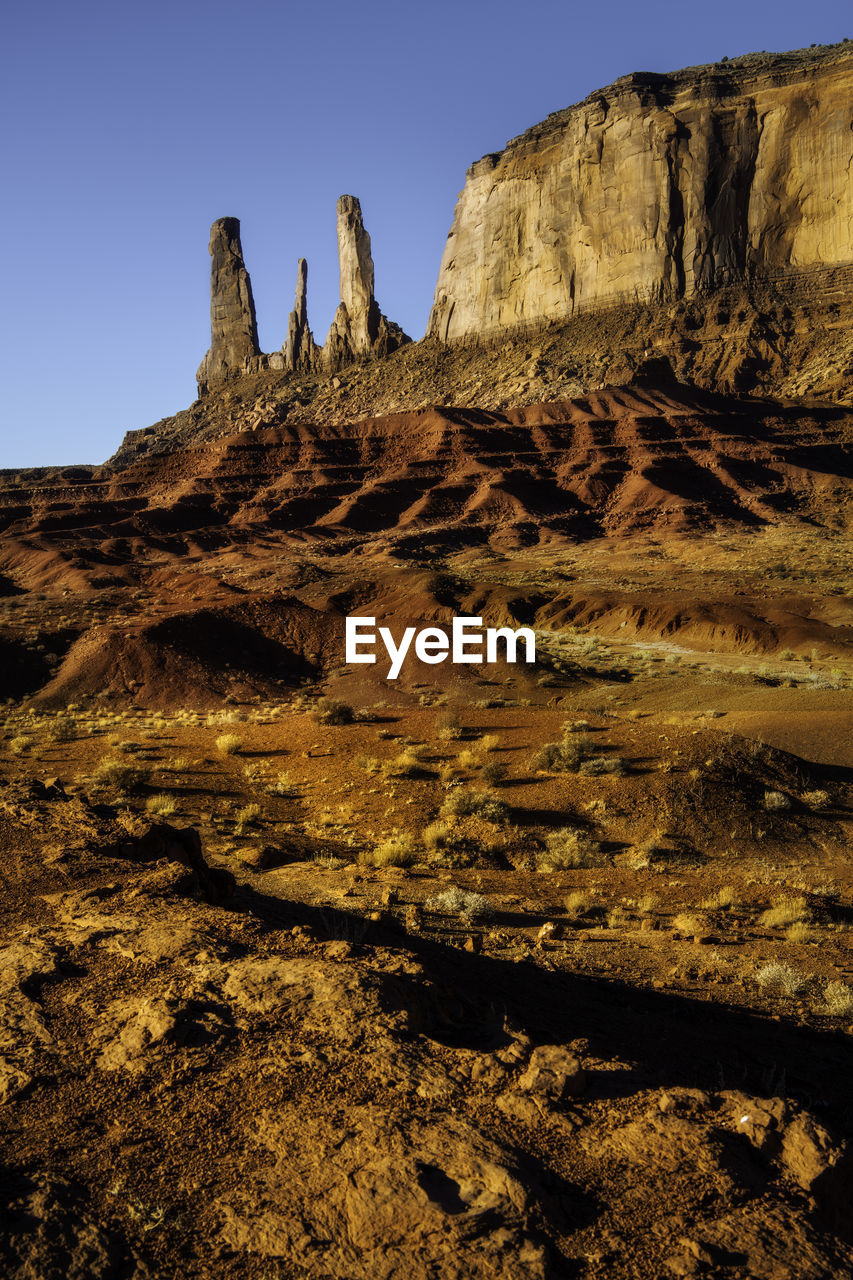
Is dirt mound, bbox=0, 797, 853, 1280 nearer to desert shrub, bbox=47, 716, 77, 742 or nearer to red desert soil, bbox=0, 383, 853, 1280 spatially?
red desert soil, bbox=0, 383, 853, 1280

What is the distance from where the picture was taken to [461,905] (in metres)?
11.7

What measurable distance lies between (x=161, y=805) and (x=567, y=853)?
8136 mm

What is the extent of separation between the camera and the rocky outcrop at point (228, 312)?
137500 mm

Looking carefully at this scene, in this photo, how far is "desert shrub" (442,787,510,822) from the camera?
16.5m

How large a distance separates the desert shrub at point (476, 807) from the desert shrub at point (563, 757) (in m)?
2.41

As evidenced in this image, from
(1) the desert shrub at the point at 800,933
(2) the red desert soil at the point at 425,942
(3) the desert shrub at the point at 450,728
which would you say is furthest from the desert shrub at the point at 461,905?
(3) the desert shrub at the point at 450,728

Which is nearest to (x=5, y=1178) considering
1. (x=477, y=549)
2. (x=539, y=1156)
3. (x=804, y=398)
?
(x=539, y=1156)

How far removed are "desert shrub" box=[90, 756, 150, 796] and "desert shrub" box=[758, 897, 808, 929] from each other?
12.9 metres

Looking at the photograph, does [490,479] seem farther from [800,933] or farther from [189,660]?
[800,933]

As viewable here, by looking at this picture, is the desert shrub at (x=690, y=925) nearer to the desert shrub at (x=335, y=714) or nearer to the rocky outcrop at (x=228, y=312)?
the desert shrub at (x=335, y=714)

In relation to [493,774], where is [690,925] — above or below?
below

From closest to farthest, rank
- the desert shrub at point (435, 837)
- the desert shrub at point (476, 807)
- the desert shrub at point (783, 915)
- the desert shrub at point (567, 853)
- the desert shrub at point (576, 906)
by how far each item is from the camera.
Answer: the desert shrub at point (783, 915)
the desert shrub at point (576, 906)
the desert shrub at point (567, 853)
the desert shrub at point (435, 837)
the desert shrub at point (476, 807)

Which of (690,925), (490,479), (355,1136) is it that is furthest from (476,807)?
(490,479)

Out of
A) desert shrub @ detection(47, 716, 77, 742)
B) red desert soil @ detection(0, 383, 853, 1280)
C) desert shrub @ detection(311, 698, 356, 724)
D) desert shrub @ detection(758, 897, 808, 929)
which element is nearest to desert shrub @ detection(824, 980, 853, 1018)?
red desert soil @ detection(0, 383, 853, 1280)
